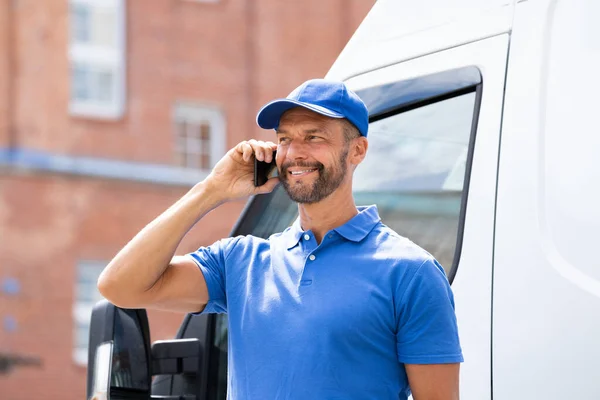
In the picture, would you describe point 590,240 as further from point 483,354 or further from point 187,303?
point 187,303

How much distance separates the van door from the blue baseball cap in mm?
359

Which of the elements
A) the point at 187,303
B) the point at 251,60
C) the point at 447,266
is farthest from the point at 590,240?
the point at 251,60

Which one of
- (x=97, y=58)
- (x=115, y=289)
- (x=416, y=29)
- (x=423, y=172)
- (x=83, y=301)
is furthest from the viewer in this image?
(x=97, y=58)

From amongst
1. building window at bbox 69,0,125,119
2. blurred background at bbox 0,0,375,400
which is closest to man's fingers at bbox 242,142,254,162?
blurred background at bbox 0,0,375,400

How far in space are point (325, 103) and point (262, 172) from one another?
1.13ft

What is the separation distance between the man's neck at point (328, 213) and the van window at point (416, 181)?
35 cm

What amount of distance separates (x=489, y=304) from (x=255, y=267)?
0.52m

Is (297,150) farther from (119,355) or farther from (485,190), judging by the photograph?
(119,355)

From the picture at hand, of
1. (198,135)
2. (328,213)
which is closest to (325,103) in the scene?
(328,213)

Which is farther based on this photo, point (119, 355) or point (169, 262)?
point (119, 355)

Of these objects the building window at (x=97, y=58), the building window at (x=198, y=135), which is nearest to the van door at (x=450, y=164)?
the building window at (x=97, y=58)

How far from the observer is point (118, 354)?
121 inches

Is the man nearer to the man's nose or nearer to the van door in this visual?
the man's nose

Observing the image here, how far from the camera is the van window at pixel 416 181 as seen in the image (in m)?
2.93
